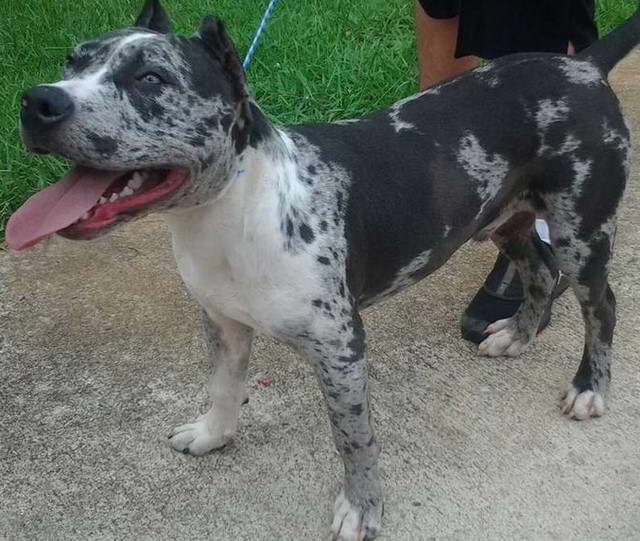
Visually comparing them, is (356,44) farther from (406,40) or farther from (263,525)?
(263,525)

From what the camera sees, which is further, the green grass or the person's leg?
the green grass

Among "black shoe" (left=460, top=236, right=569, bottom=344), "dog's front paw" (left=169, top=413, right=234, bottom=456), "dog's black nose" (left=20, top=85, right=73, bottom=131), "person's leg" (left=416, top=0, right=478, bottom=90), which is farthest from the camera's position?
"person's leg" (left=416, top=0, right=478, bottom=90)

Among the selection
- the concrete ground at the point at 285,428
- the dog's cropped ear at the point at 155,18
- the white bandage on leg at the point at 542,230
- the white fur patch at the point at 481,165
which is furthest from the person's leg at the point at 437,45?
the dog's cropped ear at the point at 155,18

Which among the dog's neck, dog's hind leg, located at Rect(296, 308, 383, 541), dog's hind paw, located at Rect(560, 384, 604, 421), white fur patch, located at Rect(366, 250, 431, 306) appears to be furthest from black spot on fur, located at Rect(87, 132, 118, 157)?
dog's hind paw, located at Rect(560, 384, 604, 421)

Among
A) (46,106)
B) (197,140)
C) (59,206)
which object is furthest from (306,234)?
(46,106)

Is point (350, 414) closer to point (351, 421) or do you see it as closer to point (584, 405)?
point (351, 421)

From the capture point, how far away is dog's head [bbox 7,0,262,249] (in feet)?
6.49

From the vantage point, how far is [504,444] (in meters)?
3.09

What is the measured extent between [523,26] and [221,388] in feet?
6.26

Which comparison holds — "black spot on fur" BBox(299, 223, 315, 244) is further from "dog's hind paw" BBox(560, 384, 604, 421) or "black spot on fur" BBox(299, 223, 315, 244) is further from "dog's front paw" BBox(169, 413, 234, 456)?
"dog's hind paw" BBox(560, 384, 604, 421)

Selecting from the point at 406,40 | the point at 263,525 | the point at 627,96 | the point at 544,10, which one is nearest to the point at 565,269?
the point at 544,10

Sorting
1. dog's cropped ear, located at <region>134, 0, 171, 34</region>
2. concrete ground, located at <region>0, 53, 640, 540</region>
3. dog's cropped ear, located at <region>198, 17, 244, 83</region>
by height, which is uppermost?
dog's cropped ear, located at <region>198, 17, 244, 83</region>

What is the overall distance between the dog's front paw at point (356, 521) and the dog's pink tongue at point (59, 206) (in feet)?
4.28

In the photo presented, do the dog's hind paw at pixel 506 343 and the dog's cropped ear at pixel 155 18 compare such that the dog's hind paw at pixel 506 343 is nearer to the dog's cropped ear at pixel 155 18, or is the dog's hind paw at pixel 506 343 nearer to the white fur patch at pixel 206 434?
the white fur patch at pixel 206 434
